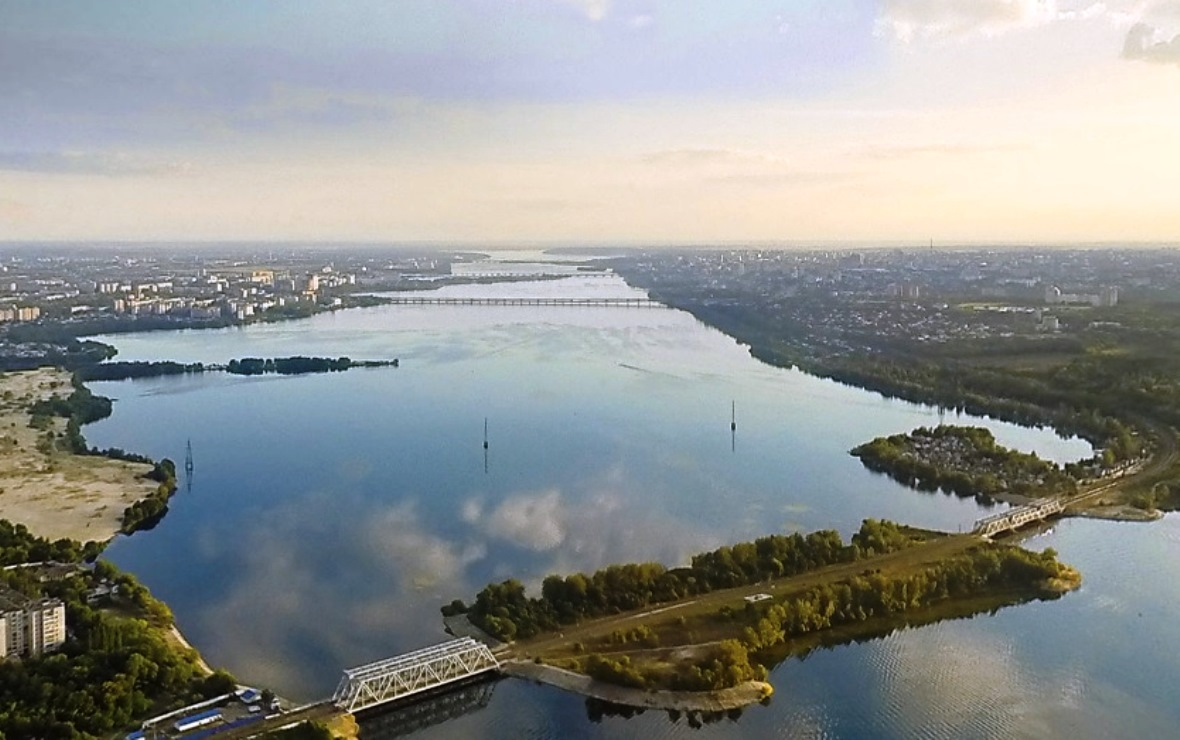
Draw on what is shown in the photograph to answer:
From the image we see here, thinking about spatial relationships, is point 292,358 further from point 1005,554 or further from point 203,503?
point 1005,554

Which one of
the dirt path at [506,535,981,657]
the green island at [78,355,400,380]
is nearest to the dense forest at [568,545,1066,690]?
the dirt path at [506,535,981,657]

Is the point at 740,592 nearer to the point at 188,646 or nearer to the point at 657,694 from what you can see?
the point at 657,694

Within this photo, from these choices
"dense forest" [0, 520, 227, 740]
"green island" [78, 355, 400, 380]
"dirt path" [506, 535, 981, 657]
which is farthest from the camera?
"green island" [78, 355, 400, 380]

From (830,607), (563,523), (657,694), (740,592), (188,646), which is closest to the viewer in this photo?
(657,694)

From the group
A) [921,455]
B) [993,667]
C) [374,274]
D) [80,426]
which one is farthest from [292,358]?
[374,274]

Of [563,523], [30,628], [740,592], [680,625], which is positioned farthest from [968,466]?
[30,628]

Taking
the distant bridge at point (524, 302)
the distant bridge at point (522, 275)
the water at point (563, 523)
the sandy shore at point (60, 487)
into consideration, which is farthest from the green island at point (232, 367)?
the distant bridge at point (522, 275)

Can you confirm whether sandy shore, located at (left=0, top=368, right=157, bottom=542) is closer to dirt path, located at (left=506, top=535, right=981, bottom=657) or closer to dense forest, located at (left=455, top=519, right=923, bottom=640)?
dense forest, located at (left=455, top=519, right=923, bottom=640)
